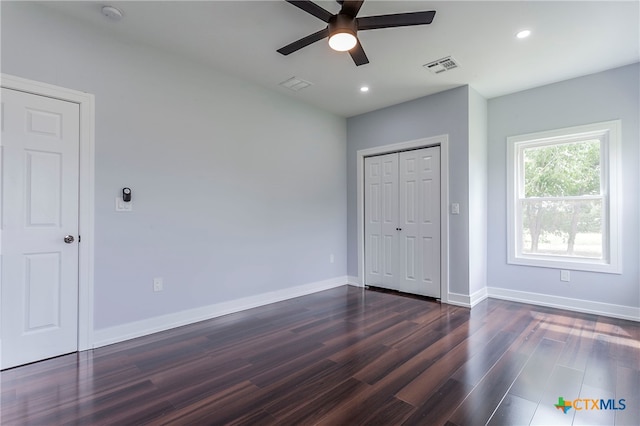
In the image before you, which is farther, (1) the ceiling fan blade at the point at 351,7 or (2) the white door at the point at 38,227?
(2) the white door at the point at 38,227

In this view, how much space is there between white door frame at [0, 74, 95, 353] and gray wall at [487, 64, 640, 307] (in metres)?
4.72

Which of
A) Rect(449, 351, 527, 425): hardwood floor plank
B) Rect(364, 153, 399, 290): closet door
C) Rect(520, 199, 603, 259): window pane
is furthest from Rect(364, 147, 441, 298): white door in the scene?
Rect(449, 351, 527, 425): hardwood floor plank

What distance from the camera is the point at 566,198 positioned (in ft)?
12.5

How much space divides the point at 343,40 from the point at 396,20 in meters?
0.39

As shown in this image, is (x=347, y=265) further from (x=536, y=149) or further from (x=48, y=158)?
(x=48, y=158)

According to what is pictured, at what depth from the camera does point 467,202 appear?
3.90 meters

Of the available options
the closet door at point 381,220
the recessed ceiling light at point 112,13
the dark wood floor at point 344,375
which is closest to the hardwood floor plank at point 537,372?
the dark wood floor at point 344,375

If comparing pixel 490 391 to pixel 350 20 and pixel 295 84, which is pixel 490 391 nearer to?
pixel 350 20

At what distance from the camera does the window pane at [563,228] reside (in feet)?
11.9

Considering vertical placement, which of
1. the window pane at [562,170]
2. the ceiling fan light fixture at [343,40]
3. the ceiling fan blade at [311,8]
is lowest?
the window pane at [562,170]

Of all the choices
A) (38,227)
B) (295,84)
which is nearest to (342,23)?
(295,84)

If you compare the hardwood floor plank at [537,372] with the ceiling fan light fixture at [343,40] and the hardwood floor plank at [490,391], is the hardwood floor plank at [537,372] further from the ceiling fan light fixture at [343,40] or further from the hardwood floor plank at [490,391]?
the ceiling fan light fixture at [343,40]

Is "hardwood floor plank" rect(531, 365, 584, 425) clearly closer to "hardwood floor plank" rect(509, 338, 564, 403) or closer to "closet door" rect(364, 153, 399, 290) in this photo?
"hardwood floor plank" rect(509, 338, 564, 403)

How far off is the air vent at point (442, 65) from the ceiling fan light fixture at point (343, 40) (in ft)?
4.75
